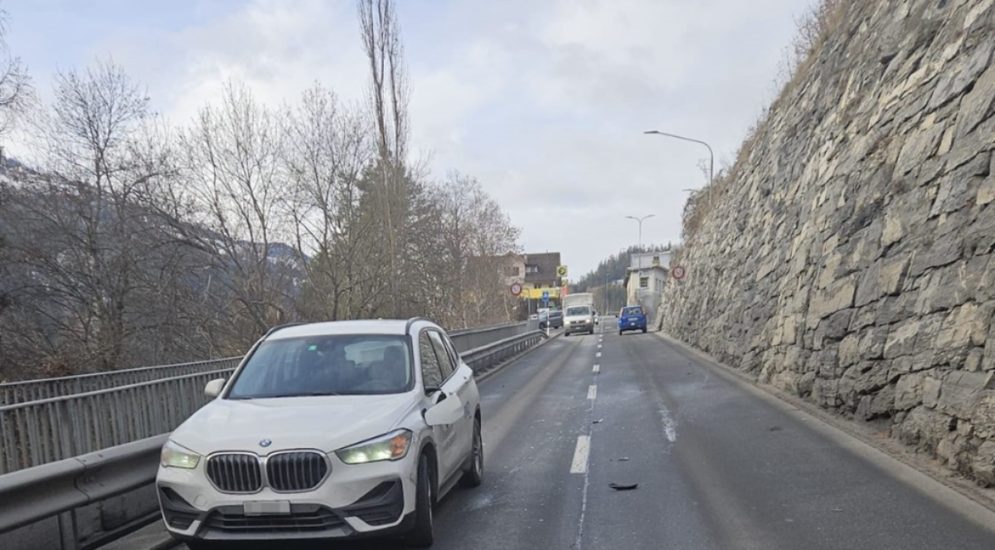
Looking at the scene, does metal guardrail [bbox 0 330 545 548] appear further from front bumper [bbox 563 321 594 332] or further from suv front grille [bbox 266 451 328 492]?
front bumper [bbox 563 321 594 332]

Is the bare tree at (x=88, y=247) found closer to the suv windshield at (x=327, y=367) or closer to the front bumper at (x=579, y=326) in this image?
the suv windshield at (x=327, y=367)

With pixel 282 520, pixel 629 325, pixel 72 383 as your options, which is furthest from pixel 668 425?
pixel 629 325

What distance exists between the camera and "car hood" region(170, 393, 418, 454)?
4797 mm

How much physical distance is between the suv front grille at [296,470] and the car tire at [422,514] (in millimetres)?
732

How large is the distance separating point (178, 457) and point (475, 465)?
3.05m

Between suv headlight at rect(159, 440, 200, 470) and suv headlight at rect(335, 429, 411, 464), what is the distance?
990mm

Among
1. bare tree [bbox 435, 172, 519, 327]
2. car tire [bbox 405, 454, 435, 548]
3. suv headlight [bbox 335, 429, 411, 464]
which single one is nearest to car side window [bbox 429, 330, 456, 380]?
car tire [bbox 405, 454, 435, 548]

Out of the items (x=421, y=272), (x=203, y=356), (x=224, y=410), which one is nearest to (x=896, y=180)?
(x=224, y=410)

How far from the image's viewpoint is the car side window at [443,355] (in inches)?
279

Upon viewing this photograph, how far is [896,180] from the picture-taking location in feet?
32.2

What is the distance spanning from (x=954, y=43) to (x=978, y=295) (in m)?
4.24

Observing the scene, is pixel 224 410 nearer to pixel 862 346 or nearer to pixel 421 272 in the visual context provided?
pixel 862 346

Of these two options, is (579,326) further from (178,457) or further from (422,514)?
(178,457)

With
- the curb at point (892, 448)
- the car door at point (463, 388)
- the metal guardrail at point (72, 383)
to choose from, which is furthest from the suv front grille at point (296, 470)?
the metal guardrail at point (72, 383)
